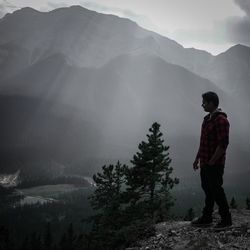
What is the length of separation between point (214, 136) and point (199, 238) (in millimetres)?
2817

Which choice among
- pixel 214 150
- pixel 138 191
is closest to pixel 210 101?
pixel 214 150

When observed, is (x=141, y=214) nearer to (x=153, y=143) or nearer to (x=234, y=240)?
(x=153, y=143)

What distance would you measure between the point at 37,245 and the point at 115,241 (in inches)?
3997

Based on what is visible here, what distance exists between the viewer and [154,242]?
→ 11367mm

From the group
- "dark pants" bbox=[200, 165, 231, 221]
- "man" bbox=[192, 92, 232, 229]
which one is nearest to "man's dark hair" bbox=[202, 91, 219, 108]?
"man" bbox=[192, 92, 232, 229]

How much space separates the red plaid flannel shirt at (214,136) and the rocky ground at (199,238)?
6.71 feet

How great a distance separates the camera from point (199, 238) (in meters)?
10.5

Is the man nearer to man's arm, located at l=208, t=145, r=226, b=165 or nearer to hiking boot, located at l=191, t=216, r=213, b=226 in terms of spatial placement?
man's arm, located at l=208, t=145, r=226, b=165

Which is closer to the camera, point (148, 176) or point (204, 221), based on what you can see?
point (204, 221)

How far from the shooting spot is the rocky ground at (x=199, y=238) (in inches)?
394

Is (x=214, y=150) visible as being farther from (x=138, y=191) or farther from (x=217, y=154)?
(x=138, y=191)

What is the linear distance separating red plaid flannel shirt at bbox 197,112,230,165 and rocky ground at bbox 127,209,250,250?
6.71 ft

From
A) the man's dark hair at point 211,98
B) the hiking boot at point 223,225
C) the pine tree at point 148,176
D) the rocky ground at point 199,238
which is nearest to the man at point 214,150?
the man's dark hair at point 211,98

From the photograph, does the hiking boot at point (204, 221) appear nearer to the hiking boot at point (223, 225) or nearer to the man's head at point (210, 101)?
the hiking boot at point (223, 225)
